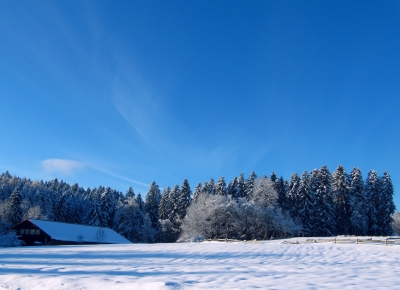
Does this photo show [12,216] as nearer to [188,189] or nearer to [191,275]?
[188,189]

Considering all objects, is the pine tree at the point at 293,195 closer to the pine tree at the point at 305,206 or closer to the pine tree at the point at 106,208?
the pine tree at the point at 305,206

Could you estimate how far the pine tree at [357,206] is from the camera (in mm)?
58250

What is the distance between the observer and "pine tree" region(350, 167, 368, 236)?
58.2 metres

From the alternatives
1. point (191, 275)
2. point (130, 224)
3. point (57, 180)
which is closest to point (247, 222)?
point (130, 224)

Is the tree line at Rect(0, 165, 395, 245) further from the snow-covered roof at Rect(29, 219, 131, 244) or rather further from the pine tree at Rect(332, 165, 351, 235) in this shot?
the snow-covered roof at Rect(29, 219, 131, 244)

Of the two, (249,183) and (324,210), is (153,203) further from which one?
(324,210)

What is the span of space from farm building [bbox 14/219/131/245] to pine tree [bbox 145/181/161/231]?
2588 centimetres

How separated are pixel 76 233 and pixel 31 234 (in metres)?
7.65

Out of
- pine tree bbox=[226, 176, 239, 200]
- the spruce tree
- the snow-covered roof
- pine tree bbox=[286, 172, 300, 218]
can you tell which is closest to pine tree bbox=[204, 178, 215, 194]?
pine tree bbox=[226, 176, 239, 200]

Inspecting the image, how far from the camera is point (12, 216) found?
218ft

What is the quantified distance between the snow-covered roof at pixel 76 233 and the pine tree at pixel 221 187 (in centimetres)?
2453

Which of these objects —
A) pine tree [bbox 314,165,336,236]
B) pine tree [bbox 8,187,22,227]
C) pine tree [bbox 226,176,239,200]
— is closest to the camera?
pine tree [bbox 314,165,336,236]

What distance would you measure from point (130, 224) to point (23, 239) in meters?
24.5

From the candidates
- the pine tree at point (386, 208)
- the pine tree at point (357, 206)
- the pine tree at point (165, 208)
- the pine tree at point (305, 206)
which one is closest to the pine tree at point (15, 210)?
the pine tree at point (165, 208)
